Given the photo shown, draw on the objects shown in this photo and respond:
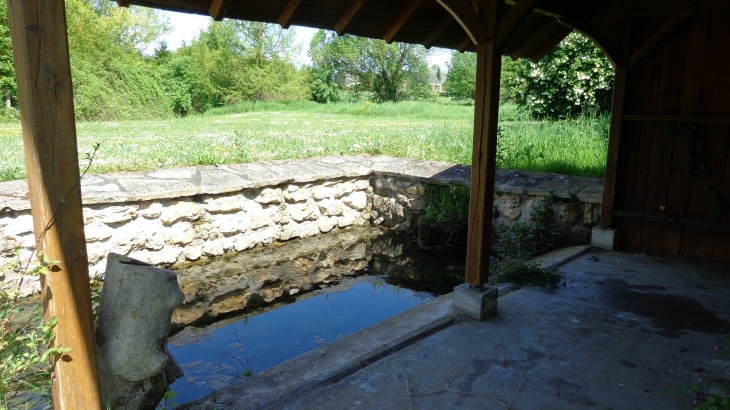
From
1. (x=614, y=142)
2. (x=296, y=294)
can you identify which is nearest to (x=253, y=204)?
(x=296, y=294)

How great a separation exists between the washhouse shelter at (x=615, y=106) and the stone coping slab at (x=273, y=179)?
0.72 meters

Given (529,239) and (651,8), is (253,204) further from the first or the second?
(651,8)

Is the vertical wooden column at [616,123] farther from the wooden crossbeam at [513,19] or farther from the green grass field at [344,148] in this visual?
the wooden crossbeam at [513,19]

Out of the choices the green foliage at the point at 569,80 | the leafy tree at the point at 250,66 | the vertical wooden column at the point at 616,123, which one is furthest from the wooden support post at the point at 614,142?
the leafy tree at the point at 250,66

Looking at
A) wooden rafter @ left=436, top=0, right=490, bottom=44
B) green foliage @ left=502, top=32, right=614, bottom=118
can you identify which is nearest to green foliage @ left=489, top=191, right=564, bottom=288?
wooden rafter @ left=436, top=0, right=490, bottom=44

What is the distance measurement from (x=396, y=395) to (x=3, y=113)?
18326 mm

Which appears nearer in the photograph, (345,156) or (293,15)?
(293,15)

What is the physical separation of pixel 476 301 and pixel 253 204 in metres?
4.03

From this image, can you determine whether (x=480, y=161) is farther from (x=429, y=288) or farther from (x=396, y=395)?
(x=429, y=288)

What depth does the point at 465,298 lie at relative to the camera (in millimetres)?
3969

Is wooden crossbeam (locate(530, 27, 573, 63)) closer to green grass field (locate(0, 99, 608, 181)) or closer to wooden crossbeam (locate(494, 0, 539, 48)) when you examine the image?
green grass field (locate(0, 99, 608, 181))

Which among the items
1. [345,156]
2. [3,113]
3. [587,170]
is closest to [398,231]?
[345,156]

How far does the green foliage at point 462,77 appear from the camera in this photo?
41594 mm

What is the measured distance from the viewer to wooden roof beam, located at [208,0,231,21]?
339 centimetres
